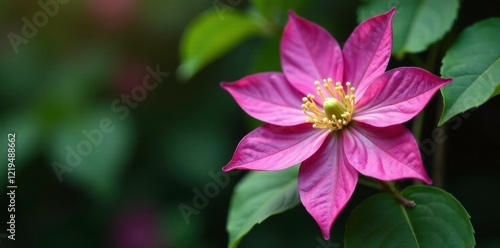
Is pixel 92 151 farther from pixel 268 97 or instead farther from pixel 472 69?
pixel 472 69

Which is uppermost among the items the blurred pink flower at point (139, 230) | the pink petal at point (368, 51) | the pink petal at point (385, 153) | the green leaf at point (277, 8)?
the green leaf at point (277, 8)

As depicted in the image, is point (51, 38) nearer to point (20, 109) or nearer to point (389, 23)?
point (20, 109)

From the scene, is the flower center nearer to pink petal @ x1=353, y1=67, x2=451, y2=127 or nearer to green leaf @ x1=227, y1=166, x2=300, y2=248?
pink petal @ x1=353, y1=67, x2=451, y2=127

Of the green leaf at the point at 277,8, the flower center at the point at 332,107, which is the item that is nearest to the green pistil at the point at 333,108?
the flower center at the point at 332,107

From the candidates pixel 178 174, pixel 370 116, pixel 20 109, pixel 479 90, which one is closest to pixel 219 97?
pixel 178 174

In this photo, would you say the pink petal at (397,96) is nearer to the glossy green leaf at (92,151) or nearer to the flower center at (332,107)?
the flower center at (332,107)
